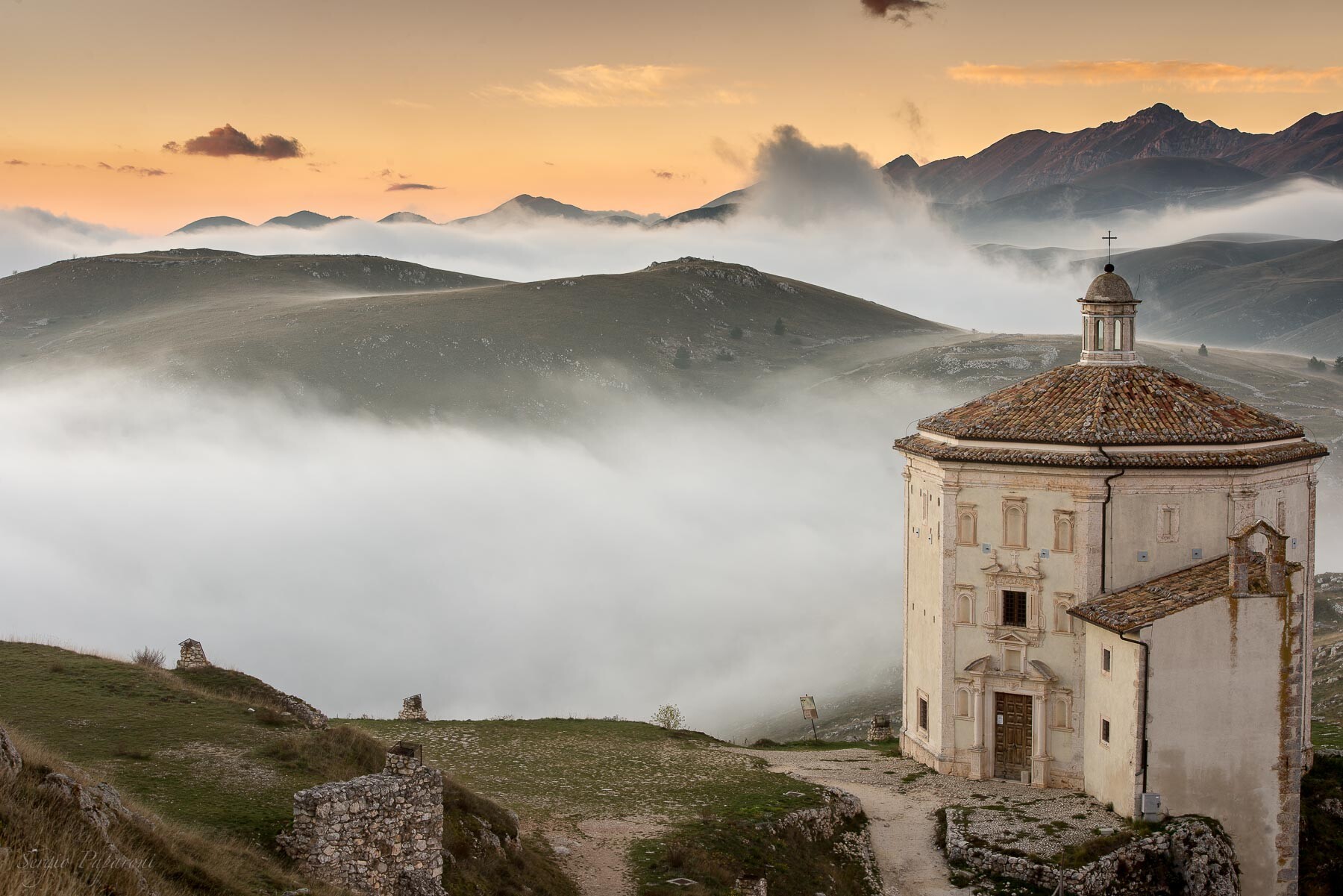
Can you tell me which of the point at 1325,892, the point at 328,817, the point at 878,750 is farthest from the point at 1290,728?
the point at 328,817

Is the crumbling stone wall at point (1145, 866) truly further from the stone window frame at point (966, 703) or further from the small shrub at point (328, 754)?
the small shrub at point (328, 754)

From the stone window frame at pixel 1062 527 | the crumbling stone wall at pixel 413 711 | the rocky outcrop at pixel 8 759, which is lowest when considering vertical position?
the crumbling stone wall at pixel 413 711

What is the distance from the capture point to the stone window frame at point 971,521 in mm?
38219

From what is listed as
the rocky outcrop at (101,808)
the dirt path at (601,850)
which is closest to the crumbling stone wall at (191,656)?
the dirt path at (601,850)

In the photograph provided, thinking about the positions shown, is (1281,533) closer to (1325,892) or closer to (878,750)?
(1325,892)

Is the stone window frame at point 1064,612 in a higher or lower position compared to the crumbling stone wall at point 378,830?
higher

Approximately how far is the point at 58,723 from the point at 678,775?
17.1 meters

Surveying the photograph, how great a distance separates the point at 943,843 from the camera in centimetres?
3278

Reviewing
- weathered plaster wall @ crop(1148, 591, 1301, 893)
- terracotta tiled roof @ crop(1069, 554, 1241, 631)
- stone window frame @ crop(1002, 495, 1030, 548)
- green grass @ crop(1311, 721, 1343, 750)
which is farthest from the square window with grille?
green grass @ crop(1311, 721, 1343, 750)

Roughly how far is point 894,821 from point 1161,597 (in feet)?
31.2

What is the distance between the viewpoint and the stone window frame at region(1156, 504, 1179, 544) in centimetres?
3641

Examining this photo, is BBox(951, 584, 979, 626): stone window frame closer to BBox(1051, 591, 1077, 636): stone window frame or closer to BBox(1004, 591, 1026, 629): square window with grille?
BBox(1004, 591, 1026, 629): square window with grille

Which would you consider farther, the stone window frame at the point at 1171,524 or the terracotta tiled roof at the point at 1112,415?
the terracotta tiled roof at the point at 1112,415

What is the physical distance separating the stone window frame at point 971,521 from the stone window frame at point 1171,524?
512 cm
